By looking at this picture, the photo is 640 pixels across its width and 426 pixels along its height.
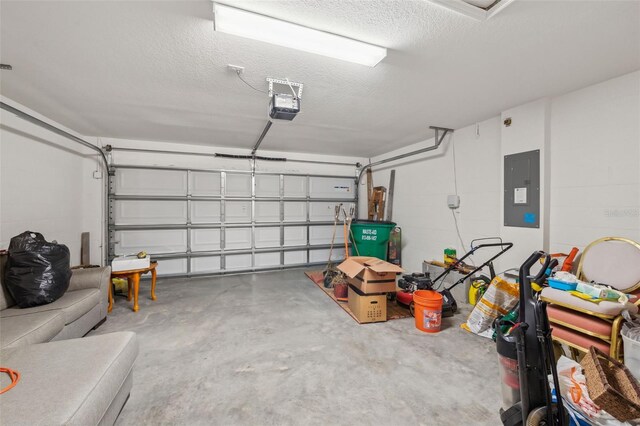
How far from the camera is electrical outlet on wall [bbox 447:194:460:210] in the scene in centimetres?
402

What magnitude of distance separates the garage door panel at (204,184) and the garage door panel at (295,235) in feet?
5.63

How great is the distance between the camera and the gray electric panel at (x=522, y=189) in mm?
2908

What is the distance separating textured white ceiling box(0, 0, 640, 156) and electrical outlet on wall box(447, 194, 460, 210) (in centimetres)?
114

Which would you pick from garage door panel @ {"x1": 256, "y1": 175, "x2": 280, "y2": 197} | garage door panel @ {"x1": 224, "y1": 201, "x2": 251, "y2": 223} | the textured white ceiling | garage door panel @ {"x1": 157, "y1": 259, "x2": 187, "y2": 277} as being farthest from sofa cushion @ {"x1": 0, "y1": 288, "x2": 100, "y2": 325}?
garage door panel @ {"x1": 256, "y1": 175, "x2": 280, "y2": 197}

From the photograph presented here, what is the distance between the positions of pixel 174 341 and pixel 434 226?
13.6 feet

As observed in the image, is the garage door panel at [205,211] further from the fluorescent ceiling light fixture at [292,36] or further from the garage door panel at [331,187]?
the fluorescent ceiling light fixture at [292,36]

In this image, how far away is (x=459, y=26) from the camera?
5.57ft

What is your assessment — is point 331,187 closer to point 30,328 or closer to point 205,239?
point 205,239

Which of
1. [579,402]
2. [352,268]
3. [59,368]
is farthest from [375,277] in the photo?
[59,368]

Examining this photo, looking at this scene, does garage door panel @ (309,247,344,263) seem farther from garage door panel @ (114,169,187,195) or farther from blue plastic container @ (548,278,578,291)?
blue plastic container @ (548,278,578,291)

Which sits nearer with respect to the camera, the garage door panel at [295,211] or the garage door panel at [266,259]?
the garage door panel at [266,259]

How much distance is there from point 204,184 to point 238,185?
0.66m

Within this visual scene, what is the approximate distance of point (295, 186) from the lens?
5.86 meters

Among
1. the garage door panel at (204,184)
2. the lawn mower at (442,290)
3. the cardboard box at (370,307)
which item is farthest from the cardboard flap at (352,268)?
the garage door panel at (204,184)
